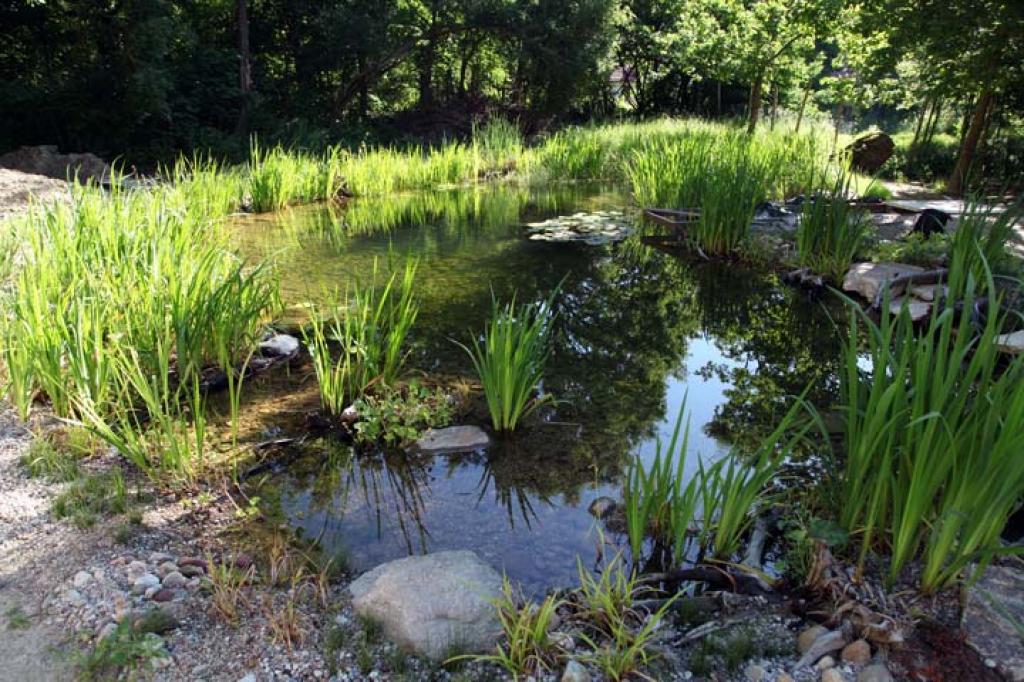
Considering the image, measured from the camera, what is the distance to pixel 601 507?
8.92ft

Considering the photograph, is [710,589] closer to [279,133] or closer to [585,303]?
[585,303]

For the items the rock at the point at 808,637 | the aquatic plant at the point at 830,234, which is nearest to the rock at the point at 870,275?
the aquatic plant at the point at 830,234

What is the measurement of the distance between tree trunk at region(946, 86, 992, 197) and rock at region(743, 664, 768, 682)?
10.1m

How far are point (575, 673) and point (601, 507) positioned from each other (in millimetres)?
973

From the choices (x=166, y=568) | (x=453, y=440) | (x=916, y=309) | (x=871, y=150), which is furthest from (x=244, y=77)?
(x=166, y=568)

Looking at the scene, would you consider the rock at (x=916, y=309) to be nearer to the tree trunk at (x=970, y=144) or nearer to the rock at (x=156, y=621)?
the rock at (x=156, y=621)

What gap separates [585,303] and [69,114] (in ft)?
37.0

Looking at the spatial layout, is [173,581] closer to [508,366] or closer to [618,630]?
[618,630]

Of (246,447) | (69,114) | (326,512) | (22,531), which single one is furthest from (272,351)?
(69,114)

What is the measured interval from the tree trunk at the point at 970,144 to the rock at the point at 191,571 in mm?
10800

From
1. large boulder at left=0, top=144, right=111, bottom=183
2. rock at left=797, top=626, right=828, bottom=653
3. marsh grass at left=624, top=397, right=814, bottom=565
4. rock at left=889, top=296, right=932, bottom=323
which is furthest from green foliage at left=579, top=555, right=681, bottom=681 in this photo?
large boulder at left=0, top=144, right=111, bottom=183

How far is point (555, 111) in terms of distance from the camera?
64.5 ft

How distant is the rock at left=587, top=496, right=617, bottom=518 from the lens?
2699mm

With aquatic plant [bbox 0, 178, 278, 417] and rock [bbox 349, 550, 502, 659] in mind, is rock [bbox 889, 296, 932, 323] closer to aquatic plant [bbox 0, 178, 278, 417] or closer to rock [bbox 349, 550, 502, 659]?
rock [bbox 349, 550, 502, 659]
